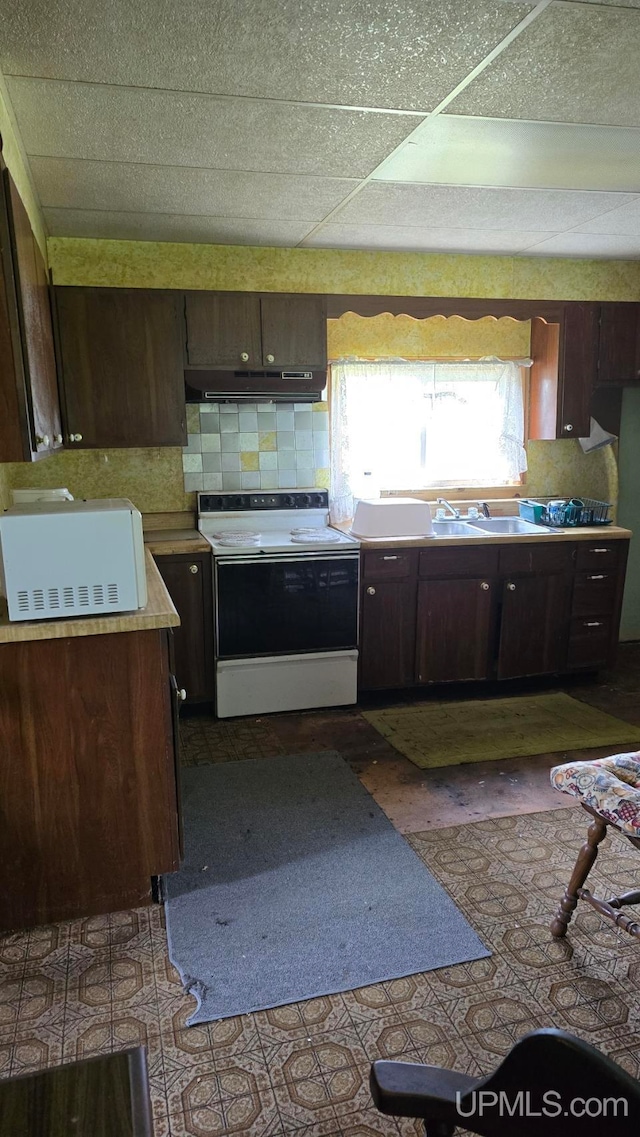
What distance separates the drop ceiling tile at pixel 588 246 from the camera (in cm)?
367

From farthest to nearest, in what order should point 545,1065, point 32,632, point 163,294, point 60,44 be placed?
point 163,294, point 32,632, point 60,44, point 545,1065

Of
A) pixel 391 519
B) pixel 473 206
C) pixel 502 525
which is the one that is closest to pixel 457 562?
pixel 391 519

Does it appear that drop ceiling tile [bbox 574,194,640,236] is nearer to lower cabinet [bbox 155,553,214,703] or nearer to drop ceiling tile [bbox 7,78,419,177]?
drop ceiling tile [bbox 7,78,419,177]

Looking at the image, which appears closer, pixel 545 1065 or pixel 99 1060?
pixel 545 1065

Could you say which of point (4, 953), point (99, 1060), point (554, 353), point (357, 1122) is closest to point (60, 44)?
point (99, 1060)

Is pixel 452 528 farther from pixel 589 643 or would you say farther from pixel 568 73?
pixel 568 73

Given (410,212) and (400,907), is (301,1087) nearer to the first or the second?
(400,907)

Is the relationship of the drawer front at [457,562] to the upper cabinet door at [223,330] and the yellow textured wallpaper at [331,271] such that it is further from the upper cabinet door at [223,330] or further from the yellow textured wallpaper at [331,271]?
the yellow textured wallpaper at [331,271]

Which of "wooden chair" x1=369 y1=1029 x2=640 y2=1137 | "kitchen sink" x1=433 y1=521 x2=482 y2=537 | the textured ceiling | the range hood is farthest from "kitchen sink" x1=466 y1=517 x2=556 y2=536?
"wooden chair" x1=369 y1=1029 x2=640 y2=1137

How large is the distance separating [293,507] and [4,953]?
2579 millimetres

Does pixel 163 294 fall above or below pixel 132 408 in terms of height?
above

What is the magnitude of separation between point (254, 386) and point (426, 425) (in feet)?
3.74

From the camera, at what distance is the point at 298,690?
366 cm

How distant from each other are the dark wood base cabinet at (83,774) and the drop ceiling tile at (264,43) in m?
1.47
